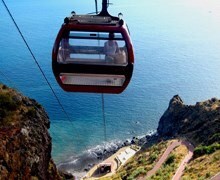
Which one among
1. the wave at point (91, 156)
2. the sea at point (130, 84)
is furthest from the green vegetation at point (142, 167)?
the sea at point (130, 84)

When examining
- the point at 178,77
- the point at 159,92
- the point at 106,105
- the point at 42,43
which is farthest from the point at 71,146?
the point at 42,43

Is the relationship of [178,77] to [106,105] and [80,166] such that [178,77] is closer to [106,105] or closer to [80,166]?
[106,105]

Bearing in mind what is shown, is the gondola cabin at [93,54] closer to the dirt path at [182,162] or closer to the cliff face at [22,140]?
the cliff face at [22,140]

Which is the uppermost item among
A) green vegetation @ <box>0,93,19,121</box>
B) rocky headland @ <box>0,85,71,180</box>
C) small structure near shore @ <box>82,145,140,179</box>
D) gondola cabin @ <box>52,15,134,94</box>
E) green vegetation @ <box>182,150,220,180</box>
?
gondola cabin @ <box>52,15,134,94</box>

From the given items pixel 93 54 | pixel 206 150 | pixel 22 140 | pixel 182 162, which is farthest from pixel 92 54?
pixel 206 150

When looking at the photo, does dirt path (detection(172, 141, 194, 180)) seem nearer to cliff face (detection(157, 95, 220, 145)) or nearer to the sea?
cliff face (detection(157, 95, 220, 145))

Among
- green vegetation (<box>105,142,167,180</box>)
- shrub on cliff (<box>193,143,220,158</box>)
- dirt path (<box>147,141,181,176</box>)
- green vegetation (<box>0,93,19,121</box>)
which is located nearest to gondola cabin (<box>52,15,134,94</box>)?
green vegetation (<box>0,93,19,121</box>)
